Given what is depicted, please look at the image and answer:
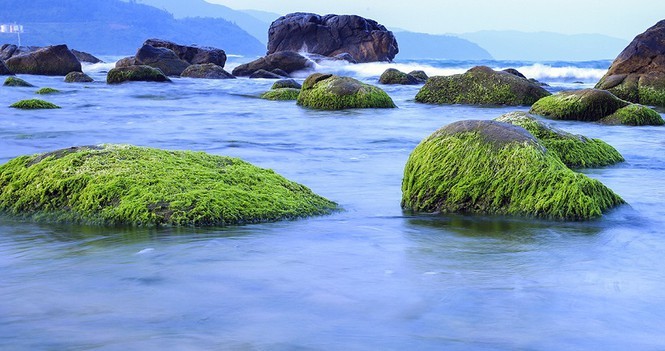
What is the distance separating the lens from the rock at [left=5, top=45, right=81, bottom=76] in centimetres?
3788

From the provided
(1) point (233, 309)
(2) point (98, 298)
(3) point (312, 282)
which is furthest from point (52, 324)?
(3) point (312, 282)

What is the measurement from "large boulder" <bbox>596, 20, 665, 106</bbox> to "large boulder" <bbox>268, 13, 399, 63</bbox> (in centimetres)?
4252

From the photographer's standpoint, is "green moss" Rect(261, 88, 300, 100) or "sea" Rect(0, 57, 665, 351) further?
"green moss" Rect(261, 88, 300, 100)

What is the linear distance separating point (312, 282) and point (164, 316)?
3.40ft

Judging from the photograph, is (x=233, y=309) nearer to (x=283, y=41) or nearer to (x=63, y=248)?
(x=63, y=248)

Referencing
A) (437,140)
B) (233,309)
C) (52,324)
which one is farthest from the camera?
(437,140)

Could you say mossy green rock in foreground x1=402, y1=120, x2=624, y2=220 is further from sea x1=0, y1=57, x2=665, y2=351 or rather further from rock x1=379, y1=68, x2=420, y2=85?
rock x1=379, y1=68, x2=420, y2=85

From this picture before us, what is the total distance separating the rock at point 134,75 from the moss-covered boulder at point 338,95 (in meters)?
11.8

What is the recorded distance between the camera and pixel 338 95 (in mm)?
20422

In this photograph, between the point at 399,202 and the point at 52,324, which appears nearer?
the point at 52,324

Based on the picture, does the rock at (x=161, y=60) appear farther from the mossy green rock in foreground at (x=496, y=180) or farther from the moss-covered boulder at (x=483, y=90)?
the mossy green rock in foreground at (x=496, y=180)

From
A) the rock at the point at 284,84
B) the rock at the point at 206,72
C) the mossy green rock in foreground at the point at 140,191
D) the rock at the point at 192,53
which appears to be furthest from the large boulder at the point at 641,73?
the rock at the point at 192,53

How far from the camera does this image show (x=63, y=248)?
5793 mm

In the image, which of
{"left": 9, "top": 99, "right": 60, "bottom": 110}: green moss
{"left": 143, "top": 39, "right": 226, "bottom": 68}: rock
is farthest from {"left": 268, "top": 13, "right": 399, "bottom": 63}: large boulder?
{"left": 9, "top": 99, "right": 60, "bottom": 110}: green moss
